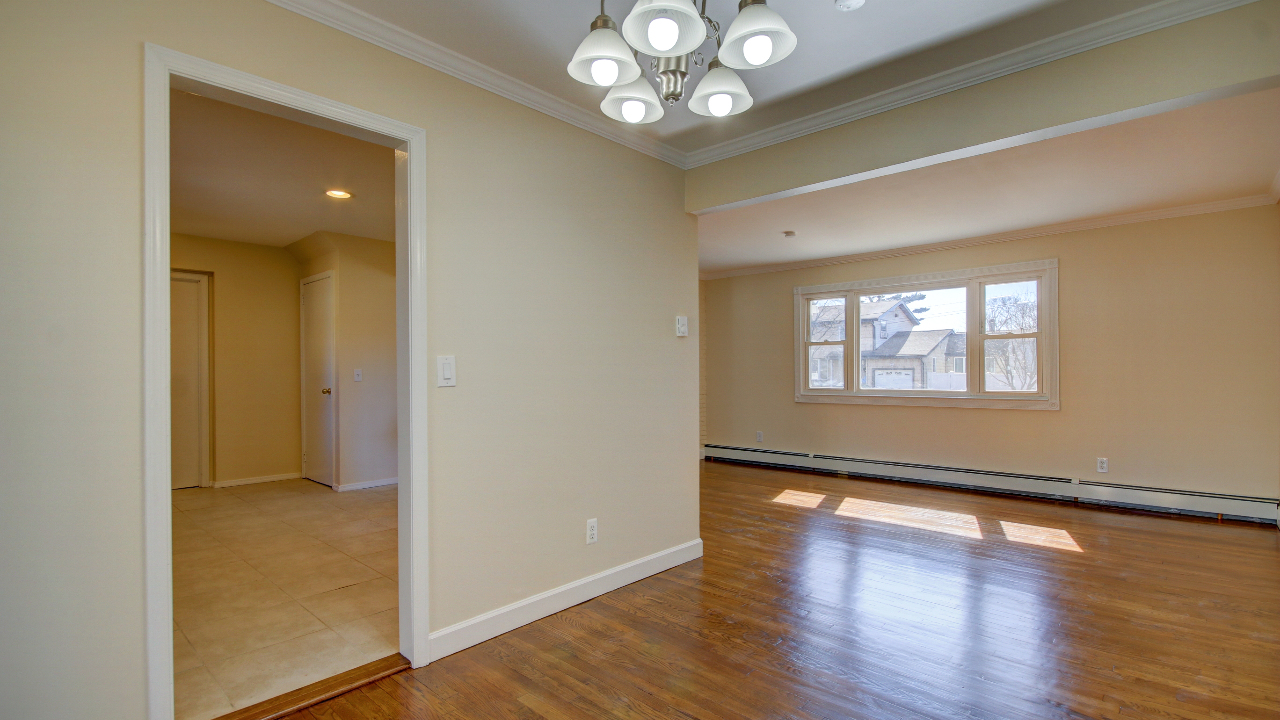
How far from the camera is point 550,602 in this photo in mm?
2740

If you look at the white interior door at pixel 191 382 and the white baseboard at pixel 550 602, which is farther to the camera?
the white interior door at pixel 191 382

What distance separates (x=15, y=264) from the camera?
1.51m

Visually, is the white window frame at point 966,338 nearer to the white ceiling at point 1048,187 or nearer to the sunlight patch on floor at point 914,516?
the white ceiling at point 1048,187

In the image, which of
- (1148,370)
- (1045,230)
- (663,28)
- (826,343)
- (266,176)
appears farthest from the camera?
(826,343)

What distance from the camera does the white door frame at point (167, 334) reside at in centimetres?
167

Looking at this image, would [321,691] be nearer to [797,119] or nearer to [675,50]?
[675,50]

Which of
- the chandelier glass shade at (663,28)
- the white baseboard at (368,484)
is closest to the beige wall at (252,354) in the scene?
the white baseboard at (368,484)

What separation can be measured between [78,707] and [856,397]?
20.4ft

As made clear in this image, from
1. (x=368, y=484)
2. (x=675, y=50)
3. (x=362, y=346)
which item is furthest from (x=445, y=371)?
(x=368, y=484)

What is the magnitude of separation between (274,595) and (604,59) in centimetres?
298

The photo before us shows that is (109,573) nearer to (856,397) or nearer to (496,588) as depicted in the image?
(496,588)

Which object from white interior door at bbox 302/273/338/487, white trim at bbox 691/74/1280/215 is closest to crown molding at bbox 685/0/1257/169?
white trim at bbox 691/74/1280/215

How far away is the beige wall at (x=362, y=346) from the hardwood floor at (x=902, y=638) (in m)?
3.49

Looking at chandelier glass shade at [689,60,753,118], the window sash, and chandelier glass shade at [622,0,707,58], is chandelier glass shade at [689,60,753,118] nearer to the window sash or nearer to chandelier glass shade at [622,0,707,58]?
chandelier glass shade at [622,0,707,58]
